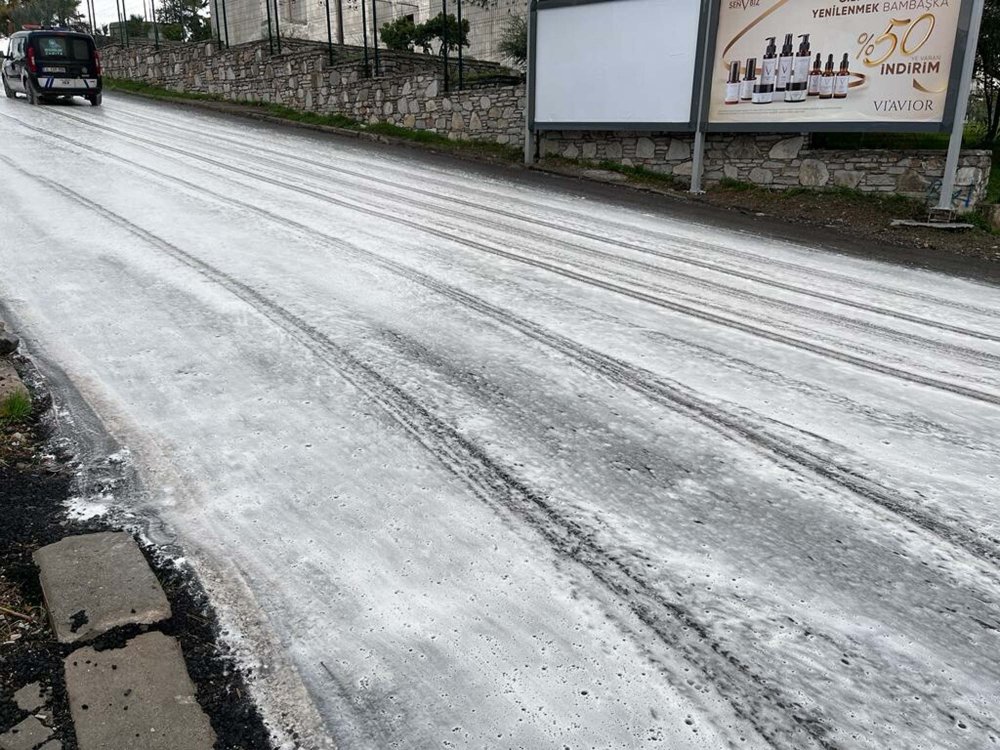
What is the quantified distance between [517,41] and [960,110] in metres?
12.7

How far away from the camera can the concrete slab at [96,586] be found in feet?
8.76

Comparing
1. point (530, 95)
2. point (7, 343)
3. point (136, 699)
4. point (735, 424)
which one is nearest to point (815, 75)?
point (530, 95)

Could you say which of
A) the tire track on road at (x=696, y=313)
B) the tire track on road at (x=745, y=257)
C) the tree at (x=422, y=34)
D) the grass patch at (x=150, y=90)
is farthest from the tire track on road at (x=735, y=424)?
the grass patch at (x=150, y=90)

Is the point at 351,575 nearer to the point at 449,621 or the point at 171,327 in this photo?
the point at 449,621

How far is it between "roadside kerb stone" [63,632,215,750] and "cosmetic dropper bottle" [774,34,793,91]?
11.4 metres

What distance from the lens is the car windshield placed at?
21.9 metres

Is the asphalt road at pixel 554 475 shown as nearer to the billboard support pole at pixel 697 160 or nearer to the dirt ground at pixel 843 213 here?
the dirt ground at pixel 843 213

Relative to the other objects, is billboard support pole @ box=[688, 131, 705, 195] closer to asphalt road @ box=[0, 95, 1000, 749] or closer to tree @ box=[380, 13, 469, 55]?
asphalt road @ box=[0, 95, 1000, 749]

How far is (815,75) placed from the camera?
11.0 m

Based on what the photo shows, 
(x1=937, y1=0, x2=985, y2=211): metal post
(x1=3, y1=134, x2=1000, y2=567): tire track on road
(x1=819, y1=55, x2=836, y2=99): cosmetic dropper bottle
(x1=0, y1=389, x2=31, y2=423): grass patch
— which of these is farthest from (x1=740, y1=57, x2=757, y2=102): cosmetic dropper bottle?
(x1=0, y1=389, x2=31, y2=423): grass patch

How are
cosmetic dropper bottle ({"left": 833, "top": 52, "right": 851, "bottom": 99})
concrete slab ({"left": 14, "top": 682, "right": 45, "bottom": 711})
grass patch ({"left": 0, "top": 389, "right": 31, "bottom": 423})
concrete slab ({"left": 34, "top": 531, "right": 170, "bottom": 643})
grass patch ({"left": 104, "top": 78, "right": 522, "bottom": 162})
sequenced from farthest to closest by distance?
grass patch ({"left": 104, "top": 78, "right": 522, "bottom": 162}) → cosmetic dropper bottle ({"left": 833, "top": 52, "right": 851, "bottom": 99}) → grass patch ({"left": 0, "top": 389, "right": 31, "bottom": 423}) → concrete slab ({"left": 34, "top": 531, "right": 170, "bottom": 643}) → concrete slab ({"left": 14, "top": 682, "right": 45, "bottom": 711})

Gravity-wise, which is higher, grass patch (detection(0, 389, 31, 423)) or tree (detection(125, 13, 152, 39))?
tree (detection(125, 13, 152, 39))

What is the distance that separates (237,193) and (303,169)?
2.61 meters

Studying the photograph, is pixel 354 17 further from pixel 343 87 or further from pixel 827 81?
pixel 827 81
